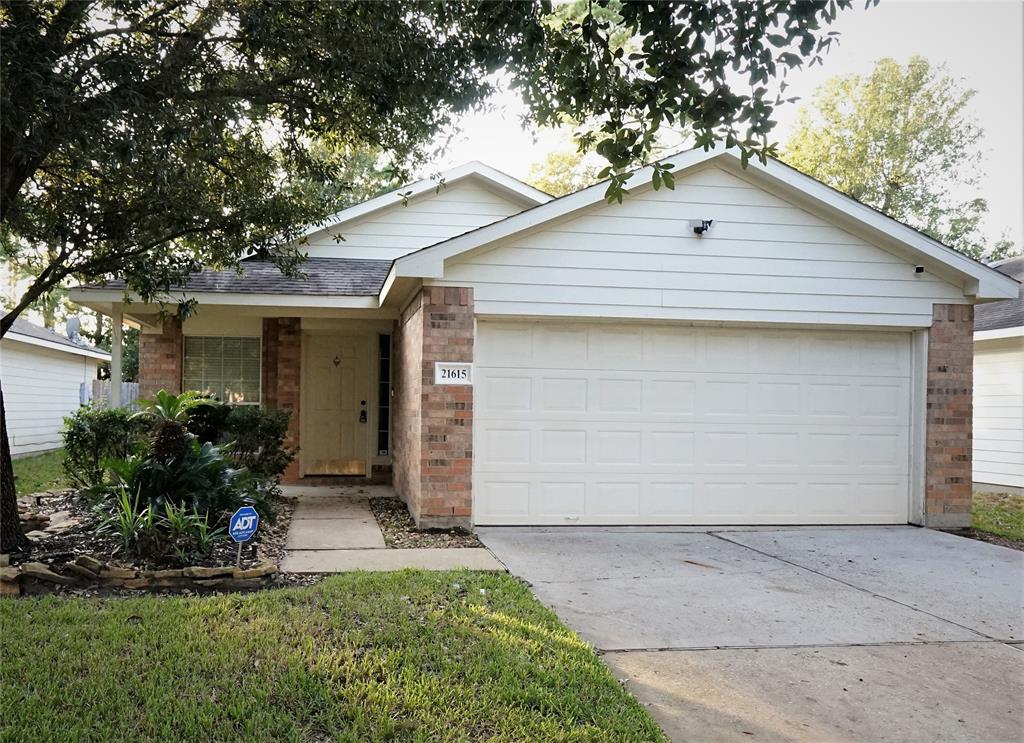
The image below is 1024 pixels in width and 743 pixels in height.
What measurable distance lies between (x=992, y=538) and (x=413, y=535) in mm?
6329

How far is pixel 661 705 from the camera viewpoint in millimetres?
3637

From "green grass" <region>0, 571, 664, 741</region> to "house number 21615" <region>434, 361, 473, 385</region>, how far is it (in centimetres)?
312

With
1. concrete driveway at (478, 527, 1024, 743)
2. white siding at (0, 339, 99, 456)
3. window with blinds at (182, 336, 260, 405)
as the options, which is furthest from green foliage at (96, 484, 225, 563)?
white siding at (0, 339, 99, 456)

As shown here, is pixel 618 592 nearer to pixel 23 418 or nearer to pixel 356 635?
pixel 356 635

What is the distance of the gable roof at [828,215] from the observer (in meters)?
8.02

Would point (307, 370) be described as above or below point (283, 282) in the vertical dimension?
below

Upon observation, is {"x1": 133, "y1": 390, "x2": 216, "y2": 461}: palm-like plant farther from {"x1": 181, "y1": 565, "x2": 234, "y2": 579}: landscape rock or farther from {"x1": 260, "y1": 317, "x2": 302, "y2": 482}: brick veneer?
{"x1": 260, "y1": 317, "x2": 302, "y2": 482}: brick veneer

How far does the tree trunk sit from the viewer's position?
233 inches

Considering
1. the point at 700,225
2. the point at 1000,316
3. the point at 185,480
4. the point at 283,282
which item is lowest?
the point at 185,480

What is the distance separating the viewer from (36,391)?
18828 mm

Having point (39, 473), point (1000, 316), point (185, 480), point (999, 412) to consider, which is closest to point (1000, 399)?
point (999, 412)

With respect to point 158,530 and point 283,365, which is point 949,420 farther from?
point 283,365

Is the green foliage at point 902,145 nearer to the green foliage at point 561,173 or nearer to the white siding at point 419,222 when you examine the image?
the green foliage at point 561,173

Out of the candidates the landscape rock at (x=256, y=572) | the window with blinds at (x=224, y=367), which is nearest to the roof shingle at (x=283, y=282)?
the window with blinds at (x=224, y=367)
